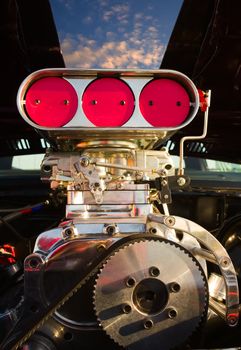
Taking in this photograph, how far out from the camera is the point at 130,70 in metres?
1.17

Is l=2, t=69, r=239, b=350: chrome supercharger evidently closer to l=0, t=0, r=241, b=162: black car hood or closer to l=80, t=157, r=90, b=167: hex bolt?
l=80, t=157, r=90, b=167: hex bolt

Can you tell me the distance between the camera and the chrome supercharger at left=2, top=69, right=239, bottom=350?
1.16 m

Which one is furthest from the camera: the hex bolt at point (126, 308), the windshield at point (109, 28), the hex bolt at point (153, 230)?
the windshield at point (109, 28)

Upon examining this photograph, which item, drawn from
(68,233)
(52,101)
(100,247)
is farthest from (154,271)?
(52,101)

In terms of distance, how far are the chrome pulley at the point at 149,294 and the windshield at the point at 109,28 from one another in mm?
740

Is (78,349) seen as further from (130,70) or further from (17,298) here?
(130,70)

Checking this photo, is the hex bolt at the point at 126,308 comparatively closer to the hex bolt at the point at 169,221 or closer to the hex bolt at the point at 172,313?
the hex bolt at the point at 172,313

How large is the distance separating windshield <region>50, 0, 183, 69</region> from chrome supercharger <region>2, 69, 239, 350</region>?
34 cm

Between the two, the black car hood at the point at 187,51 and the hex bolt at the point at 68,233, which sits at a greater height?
the black car hood at the point at 187,51

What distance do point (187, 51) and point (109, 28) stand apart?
1.30ft

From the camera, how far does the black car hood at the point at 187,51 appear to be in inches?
61.4

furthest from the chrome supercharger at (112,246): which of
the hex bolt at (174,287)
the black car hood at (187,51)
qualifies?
the black car hood at (187,51)

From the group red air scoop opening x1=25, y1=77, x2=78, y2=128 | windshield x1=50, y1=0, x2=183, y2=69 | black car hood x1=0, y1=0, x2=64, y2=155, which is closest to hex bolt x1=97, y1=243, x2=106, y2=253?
red air scoop opening x1=25, y1=77, x2=78, y2=128

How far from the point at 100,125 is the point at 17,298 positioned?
0.84 m
